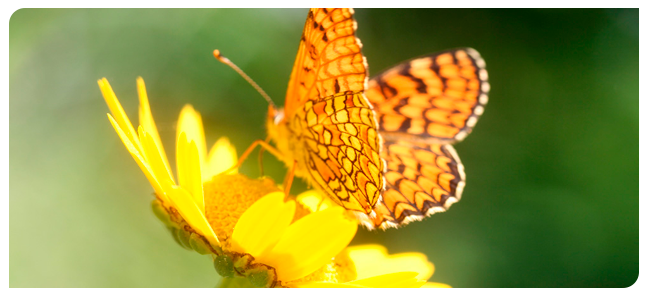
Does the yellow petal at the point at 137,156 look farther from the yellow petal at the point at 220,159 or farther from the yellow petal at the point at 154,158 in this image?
the yellow petal at the point at 220,159

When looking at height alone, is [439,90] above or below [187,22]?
below

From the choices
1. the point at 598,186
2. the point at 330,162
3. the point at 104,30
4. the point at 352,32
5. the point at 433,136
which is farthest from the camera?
the point at 598,186

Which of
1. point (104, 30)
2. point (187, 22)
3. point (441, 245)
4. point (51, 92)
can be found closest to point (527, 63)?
point (441, 245)

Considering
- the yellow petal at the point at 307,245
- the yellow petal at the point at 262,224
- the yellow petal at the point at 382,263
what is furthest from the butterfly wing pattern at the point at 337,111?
the yellow petal at the point at 382,263

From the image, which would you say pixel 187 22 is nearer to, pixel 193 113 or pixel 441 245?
pixel 193 113

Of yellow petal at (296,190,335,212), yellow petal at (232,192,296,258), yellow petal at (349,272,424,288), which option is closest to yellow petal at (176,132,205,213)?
yellow petal at (232,192,296,258)
